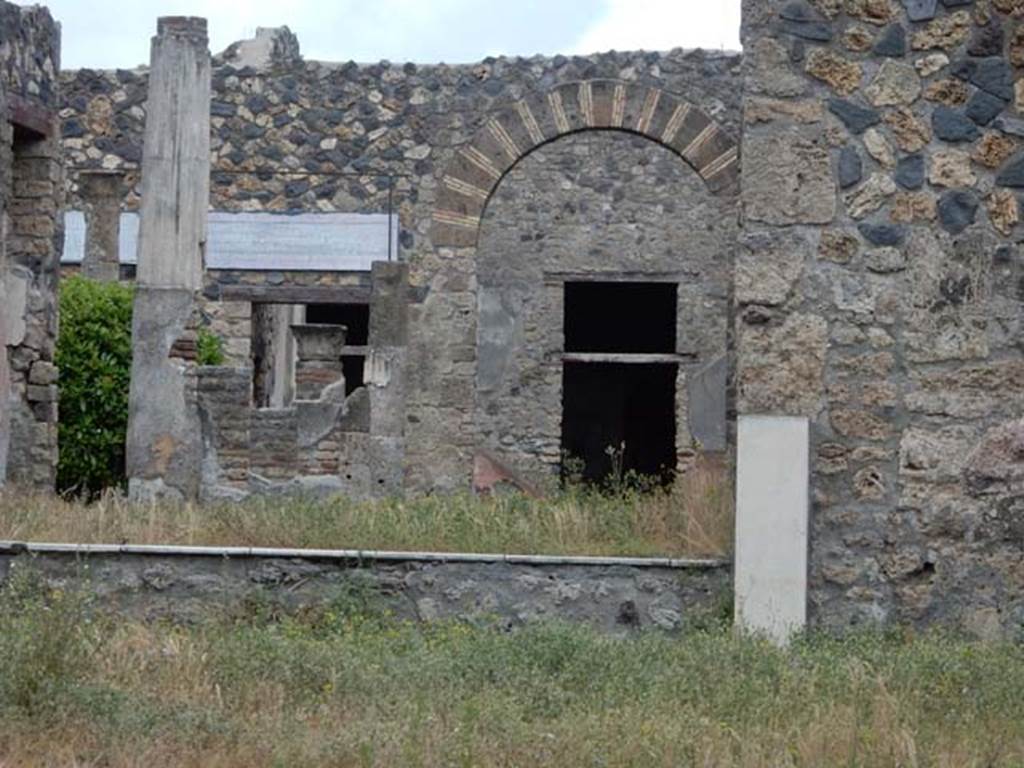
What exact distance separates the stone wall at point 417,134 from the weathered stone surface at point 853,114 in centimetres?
1064

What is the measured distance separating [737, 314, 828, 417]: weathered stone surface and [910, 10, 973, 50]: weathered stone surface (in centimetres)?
120

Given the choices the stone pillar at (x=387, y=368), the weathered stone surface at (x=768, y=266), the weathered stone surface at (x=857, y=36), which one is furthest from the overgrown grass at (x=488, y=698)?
the stone pillar at (x=387, y=368)

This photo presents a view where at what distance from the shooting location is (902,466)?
27.4 ft

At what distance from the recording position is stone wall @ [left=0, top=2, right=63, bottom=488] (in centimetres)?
1188

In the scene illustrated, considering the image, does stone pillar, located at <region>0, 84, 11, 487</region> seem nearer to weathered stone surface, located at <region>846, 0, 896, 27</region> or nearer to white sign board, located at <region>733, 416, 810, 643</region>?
white sign board, located at <region>733, 416, 810, 643</region>

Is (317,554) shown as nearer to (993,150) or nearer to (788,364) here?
(788,364)

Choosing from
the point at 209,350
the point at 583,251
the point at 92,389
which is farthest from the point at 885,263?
the point at 583,251

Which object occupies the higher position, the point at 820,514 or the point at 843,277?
the point at 843,277

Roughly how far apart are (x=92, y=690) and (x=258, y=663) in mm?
763

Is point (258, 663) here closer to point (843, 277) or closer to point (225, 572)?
point (225, 572)

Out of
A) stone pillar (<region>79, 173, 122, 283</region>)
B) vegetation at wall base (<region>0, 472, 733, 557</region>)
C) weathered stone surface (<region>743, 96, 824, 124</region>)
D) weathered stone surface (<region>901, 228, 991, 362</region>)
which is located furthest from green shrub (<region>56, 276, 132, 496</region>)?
weathered stone surface (<region>901, 228, 991, 362</region>)

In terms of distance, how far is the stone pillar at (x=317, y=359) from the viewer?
17.4 meters

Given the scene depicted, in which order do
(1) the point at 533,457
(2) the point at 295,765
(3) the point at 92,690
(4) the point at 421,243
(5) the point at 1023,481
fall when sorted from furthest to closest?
(1) the point at 533,457 → (4) the point at 421,243 → (5) the point at 1023,481 → (3) the point at 92,690 → (2) the point at 295,765

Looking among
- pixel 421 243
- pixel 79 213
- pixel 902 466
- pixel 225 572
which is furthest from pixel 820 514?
pixel 79 213
